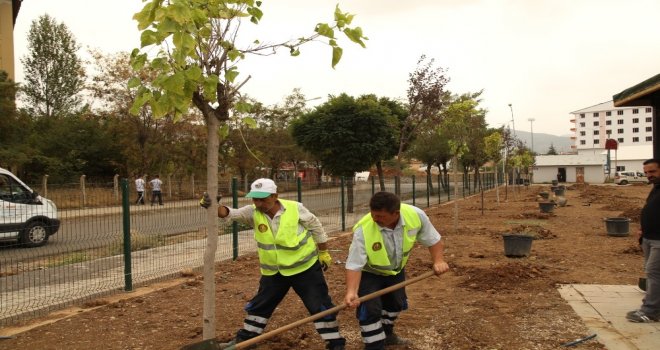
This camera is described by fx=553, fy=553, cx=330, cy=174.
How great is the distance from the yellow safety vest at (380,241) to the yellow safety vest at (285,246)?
471 mm

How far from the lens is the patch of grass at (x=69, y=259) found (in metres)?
7.21

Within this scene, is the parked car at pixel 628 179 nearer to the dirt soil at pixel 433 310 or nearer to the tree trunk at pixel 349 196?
the tree trunk at pixel 349 196

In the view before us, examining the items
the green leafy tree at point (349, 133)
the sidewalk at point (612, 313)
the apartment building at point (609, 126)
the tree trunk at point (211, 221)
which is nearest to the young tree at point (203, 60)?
the tree trunk at point (211, 221)

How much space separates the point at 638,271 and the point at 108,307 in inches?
281

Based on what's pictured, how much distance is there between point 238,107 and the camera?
374cm

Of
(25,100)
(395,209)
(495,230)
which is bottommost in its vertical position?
(495,230)

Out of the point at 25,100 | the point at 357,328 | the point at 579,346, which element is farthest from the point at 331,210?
the point at 25,100

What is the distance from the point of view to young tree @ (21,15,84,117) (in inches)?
1721

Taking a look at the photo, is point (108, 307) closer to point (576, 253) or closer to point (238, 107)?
point (238, 107)

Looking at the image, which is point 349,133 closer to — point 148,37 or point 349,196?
point 349,196

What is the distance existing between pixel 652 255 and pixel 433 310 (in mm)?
2171

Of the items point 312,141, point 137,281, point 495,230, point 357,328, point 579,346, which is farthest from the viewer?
point 312,141

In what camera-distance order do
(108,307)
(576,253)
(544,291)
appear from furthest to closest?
(576,253), (544,291), (108,307)

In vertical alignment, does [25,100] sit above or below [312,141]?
above
